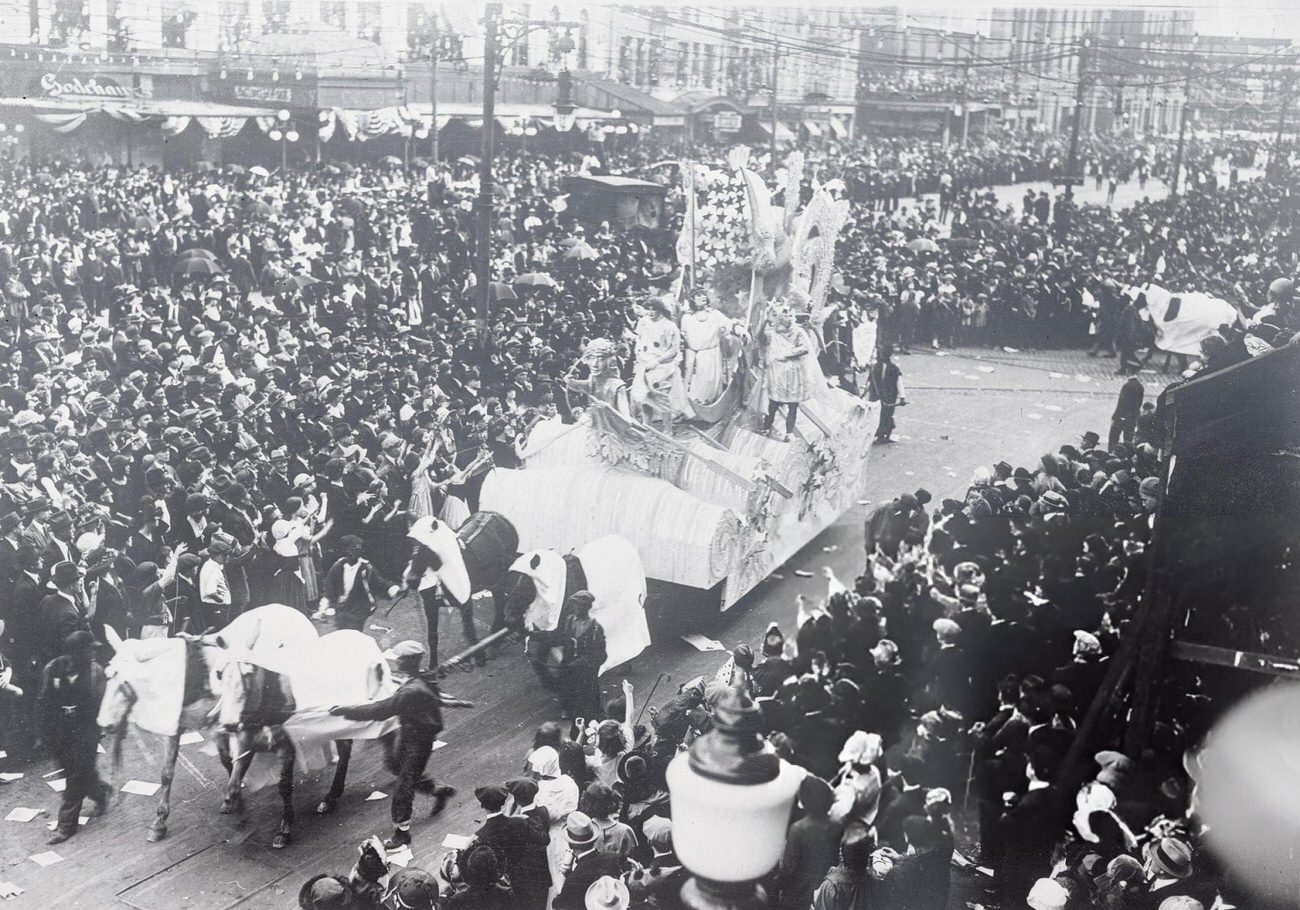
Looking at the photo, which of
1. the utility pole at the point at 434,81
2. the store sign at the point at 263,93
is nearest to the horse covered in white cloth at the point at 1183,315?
the utility pole at the point at 434,81

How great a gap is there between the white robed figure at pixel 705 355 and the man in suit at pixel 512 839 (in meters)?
4.13

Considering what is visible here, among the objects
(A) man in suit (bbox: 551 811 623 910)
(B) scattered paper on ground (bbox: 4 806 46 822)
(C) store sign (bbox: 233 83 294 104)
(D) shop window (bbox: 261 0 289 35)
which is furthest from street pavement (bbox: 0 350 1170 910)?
(C) store sign (bbox: 233 83 294 104)

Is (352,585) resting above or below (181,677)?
above

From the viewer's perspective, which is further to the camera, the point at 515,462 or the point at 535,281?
the point at 535,281

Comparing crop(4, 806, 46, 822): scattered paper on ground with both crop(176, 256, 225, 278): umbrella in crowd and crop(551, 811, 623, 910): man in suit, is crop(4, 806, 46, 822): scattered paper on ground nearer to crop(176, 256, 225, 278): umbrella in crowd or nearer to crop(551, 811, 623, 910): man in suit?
crop(551, 811, 623, 910): man in suit

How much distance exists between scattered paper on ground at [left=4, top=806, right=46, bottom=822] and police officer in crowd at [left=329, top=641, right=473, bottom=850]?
186 centimetres

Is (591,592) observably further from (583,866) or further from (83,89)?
(83,89)

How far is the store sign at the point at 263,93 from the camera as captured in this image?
1941 cm

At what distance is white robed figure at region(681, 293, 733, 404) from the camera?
9836 mm

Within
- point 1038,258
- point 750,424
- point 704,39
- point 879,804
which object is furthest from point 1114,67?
point 879,804

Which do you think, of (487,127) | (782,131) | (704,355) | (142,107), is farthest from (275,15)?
(782,131)

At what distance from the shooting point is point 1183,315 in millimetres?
12477

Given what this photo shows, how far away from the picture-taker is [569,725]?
8586 millimetres

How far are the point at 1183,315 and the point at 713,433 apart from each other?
18.6ft
